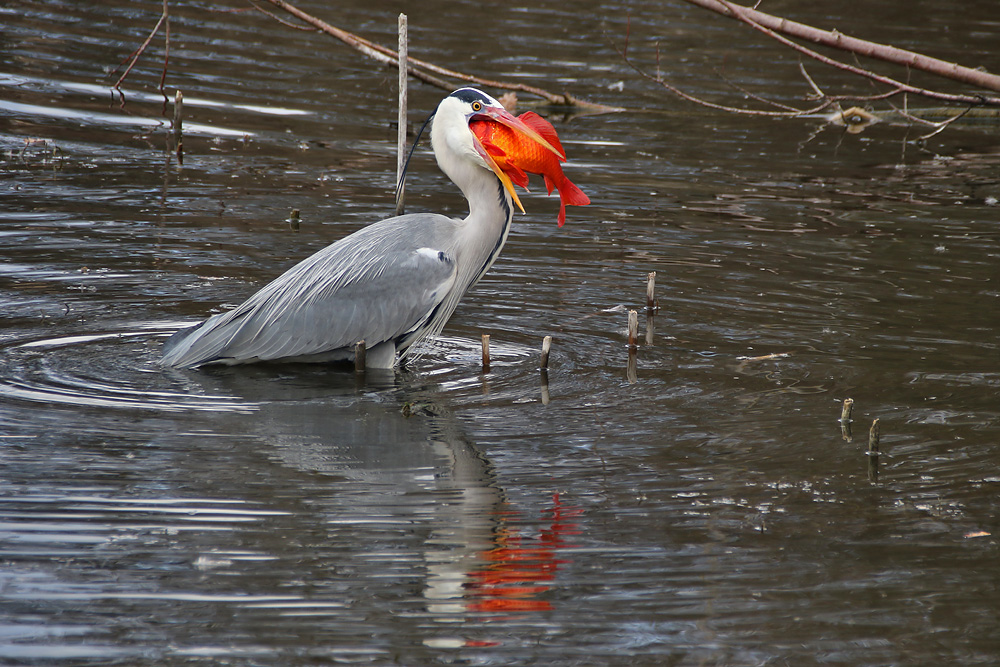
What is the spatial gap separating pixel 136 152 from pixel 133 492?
6811 millimetres

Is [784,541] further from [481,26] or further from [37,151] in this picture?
[481,26]

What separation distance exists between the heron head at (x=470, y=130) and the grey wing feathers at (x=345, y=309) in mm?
515

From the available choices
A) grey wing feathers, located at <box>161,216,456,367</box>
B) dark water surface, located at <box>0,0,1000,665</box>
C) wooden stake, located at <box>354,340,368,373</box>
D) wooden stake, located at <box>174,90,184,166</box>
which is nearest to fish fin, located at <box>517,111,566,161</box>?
grey wing feathers, located at <box>161,216,456,367</box>

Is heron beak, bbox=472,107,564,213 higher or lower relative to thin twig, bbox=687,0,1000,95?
lower

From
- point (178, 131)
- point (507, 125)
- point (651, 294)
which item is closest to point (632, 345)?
point (651, 294)

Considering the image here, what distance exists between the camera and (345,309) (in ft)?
21.5

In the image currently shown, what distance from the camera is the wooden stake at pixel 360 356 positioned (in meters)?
6.39

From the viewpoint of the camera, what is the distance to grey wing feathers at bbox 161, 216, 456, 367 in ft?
21.3

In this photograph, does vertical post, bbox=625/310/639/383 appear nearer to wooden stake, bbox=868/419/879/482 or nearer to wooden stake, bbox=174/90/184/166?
wooden stake, bbox=868/419/879/482

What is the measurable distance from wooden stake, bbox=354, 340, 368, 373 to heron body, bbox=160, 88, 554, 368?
9 cm

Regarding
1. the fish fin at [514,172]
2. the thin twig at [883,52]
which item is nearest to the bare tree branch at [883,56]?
the thin twig at [883,52]

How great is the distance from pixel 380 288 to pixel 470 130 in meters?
1.01

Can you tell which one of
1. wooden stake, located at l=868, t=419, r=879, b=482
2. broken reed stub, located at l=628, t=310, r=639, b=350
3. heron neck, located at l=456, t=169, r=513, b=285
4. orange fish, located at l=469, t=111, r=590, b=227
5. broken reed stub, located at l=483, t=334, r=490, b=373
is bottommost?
wooden stake, located at l=868, t=419, r=879, b=482

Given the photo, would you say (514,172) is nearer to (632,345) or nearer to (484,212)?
(484,212)
